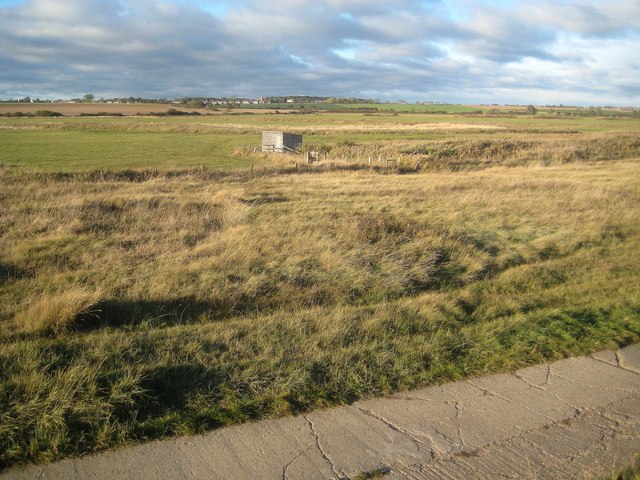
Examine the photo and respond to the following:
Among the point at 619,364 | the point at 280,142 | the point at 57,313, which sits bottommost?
the point at 619,364

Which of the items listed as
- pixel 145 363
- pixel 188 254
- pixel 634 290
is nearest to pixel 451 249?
pixel 634 290

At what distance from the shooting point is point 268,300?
7320mm

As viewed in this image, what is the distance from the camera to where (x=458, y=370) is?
5.14m

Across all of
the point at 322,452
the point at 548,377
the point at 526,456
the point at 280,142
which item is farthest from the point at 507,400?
the point at 280,142

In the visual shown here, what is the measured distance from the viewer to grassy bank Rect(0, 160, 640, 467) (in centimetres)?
428

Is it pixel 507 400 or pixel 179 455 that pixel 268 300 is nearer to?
pixel 507 400

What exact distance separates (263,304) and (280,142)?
3711 cm

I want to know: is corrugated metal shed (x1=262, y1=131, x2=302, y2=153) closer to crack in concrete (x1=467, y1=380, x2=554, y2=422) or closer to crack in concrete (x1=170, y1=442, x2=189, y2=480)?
crack in concrete (x1=467, y1=380, x2=554, y2=422)

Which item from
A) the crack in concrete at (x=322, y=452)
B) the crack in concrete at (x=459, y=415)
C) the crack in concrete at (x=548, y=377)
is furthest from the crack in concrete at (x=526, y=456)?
the crack in concrete at (x=548, y=377)

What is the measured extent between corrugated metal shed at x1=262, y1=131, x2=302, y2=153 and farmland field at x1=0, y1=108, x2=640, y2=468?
2617cm

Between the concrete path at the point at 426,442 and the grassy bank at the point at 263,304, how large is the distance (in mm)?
201

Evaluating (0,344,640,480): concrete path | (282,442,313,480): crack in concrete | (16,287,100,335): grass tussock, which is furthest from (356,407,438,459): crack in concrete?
(16,287,100,335): grass tussock

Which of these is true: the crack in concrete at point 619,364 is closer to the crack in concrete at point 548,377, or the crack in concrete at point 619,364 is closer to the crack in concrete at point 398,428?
the crack in concrete at point 548,377

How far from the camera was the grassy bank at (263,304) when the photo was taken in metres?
4.28
